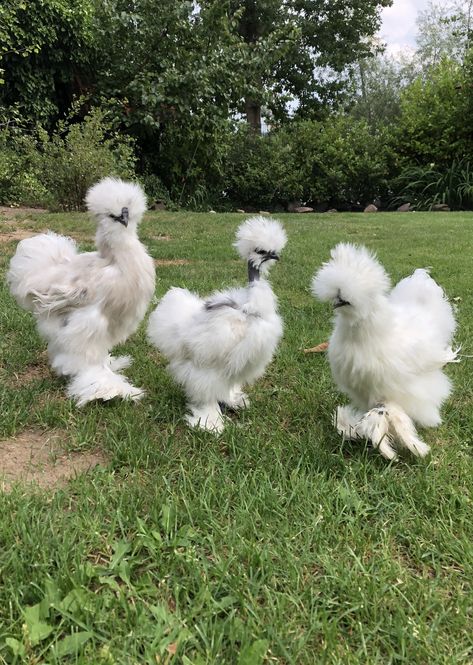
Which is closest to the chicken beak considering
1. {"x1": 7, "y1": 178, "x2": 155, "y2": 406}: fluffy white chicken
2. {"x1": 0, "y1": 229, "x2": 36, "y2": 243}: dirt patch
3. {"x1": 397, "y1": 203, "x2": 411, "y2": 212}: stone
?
{"x1": 7, "y1": 178, "x2": 155, "y2": 406}: fluffy white chicken

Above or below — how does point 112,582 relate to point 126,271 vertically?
below

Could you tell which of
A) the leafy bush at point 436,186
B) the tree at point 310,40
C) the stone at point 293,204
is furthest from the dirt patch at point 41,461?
the tree at point 310,40

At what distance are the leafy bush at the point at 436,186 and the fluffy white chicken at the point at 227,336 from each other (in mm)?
17322

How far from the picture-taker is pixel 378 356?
2.68 metres

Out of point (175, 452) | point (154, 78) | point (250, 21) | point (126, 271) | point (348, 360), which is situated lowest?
point (175, 452)

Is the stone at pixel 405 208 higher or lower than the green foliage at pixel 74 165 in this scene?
lower

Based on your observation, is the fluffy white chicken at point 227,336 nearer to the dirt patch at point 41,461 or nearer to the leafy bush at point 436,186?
the dirt patch at point 41,461

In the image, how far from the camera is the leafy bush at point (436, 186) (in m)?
18.9

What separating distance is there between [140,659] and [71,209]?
1212 cm

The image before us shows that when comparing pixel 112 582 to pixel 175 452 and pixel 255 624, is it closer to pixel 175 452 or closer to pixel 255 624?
pixel 255 624

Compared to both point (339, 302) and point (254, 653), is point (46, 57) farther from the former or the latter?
point (254, 653)

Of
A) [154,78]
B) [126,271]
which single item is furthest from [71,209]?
[126,271]

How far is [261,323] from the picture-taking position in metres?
3.08

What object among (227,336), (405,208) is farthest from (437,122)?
(227,336)
